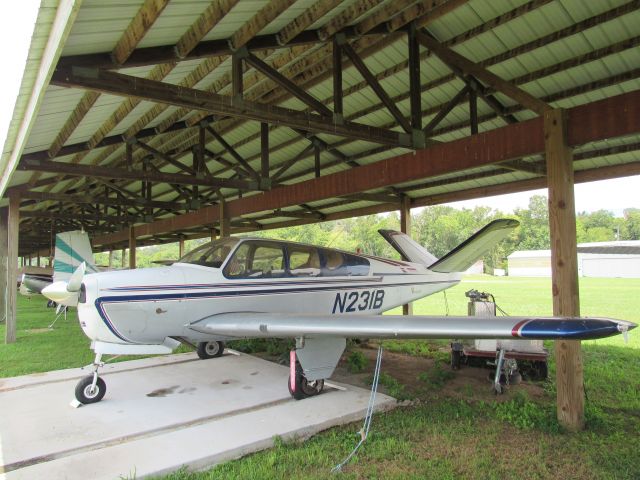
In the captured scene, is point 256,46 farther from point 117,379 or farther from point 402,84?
point 117,379

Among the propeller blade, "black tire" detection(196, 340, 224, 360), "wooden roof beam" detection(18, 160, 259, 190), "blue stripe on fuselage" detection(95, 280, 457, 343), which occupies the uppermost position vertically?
"wooden roof beam" detection(18, 160, 259, 190)

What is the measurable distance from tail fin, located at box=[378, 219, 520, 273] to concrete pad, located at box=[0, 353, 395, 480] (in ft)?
10.2

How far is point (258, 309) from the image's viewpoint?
5805 millimetres

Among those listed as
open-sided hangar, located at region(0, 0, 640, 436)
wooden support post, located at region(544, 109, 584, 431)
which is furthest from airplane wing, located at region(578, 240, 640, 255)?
wooden support post, located at region(544, 109, 584, 431)

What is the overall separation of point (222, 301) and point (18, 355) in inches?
198

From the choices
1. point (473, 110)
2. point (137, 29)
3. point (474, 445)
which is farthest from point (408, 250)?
point (137, 29)

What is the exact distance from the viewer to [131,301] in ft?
16.0

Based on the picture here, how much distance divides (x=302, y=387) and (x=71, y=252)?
369 inches

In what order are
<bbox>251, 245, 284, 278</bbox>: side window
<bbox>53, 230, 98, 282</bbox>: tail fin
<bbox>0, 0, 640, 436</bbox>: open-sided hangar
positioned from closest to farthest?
<bbox>0, 0, 640, 436</bbox>: open-sided hangar < <bbox>251, 245, 284, 278</bbox>: side window < <bbox>53, 230, 98, 282</bbox>: tail fin

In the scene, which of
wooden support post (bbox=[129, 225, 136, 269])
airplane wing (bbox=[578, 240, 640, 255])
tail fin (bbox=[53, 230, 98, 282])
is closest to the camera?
tail fin (bbox=[53, 230, 98, 282])

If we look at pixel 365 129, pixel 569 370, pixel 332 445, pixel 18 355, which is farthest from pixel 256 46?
pixel 18 355

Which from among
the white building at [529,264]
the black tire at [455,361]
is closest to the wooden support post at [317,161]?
the black tire at [455,361]

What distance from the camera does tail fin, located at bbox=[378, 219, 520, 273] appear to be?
→ 6.52 meters

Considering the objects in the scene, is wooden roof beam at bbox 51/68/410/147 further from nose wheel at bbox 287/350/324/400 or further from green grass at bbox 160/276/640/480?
green grass at bbox 160/276/640/480
